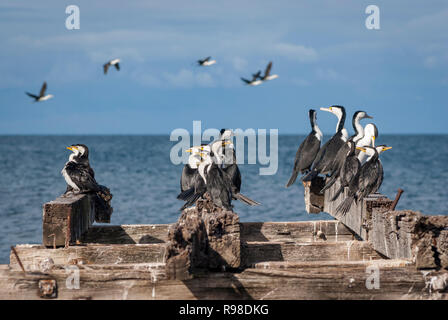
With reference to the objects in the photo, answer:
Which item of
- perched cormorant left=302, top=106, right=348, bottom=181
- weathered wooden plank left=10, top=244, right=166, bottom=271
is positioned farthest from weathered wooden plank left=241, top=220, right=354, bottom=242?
perched cormorant left=302, top=106, right=348, bottom=181

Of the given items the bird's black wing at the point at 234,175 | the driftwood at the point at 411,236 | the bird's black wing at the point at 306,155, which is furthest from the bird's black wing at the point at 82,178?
the bird's black wing at the point at 306,155

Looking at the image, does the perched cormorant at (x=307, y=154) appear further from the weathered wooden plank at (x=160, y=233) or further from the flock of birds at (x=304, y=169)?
the weathered wooden plank at (x=160, y=233)

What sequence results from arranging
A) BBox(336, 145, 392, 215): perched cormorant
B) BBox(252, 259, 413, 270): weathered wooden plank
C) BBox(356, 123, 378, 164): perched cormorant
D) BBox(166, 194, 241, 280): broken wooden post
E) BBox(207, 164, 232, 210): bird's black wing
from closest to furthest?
BBox(166, 194, 241, 280): broken wooden post, BBox(252, 259, 413, 270): weathered wooden plank, BBox(336, 145, 392, 215): perched cormorant, BBox(207, 164, 232, 210): bird's black wing, BBox(356, 123, 378, 164): perched cormorant

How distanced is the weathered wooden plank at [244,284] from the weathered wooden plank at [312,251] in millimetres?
863

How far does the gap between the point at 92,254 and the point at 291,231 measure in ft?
7.45

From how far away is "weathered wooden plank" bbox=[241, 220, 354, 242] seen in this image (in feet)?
21.9

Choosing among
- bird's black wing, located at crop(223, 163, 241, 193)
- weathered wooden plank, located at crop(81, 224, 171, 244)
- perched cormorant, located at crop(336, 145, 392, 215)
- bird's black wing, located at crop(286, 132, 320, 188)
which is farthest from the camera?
bird's black wing, located at crop(286, 132, 320, 188)

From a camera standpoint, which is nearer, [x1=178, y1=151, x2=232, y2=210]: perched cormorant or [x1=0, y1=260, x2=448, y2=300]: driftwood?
[x1=0, y1=260, x2=448, y2=300]: driftwood

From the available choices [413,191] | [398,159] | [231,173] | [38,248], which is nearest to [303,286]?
[38,248]

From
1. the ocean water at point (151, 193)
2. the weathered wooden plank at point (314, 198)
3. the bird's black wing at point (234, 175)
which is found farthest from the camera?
the ocean water at point (151, 193)

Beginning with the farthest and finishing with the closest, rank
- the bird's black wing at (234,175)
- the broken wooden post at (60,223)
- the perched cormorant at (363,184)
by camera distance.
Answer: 1. the bird's black wing at (234,175)
2. the perched cormorant at (363,184)
3. the broken wooden post at (60,223)

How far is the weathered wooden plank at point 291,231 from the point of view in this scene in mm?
6676

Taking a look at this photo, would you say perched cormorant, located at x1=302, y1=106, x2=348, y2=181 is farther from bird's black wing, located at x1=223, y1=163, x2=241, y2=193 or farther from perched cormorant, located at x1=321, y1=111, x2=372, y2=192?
bird's black wing, located at x1=223, y1=163, x2=241, y2=193

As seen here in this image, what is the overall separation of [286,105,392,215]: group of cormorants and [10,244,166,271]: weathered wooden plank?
2148mm
